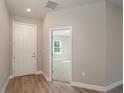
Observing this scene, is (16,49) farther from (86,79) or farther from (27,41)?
(86,79)

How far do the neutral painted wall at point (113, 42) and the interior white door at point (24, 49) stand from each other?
3303 mm

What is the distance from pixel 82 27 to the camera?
4105 millimetres

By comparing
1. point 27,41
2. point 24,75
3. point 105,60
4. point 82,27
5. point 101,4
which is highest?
point 101,4

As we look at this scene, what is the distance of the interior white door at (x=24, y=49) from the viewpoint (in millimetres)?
5383

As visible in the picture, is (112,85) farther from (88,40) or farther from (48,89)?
(48,89)

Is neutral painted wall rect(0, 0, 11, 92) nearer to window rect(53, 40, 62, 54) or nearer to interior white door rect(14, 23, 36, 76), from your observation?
interior white door rect(14, 23, 36, 76)

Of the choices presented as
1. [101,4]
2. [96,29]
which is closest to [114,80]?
[96,29]

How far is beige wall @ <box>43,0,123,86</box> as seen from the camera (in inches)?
147

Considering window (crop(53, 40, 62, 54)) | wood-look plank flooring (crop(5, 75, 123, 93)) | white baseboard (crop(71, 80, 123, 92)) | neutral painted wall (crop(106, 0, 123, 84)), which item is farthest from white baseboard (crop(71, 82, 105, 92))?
window (crop(53, 40, 62, 54))

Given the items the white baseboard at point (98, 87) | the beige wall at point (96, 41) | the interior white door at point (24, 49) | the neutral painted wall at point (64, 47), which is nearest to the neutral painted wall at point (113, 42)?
the beige wall at point (96, 41)

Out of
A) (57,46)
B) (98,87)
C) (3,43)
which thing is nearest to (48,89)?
(98,87)

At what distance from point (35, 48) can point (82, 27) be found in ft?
8.62

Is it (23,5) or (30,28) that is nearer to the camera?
(23,5)

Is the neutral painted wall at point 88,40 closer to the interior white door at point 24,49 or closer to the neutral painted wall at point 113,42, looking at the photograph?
the neutral painted wall at point 113,42
